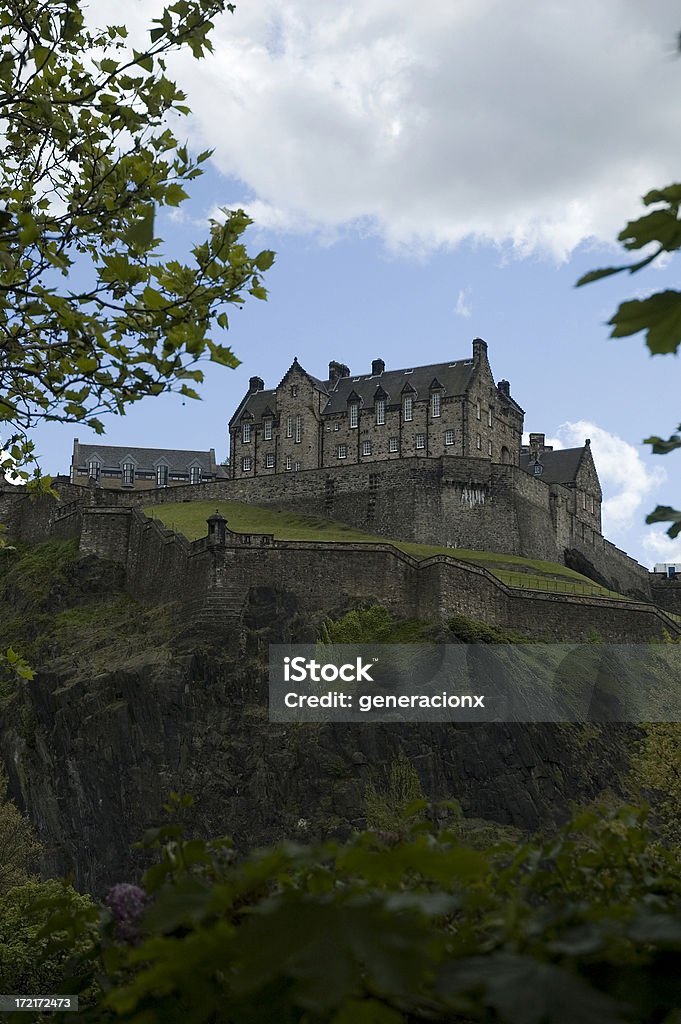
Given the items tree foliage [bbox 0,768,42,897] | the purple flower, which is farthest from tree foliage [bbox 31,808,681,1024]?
tree foliage [bbox 0,768,42,897]

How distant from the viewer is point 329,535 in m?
58.8

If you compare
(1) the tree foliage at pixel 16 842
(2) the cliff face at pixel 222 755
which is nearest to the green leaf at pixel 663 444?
(1) the tree foliage at pixel 16 842

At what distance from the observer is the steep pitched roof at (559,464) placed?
265ft

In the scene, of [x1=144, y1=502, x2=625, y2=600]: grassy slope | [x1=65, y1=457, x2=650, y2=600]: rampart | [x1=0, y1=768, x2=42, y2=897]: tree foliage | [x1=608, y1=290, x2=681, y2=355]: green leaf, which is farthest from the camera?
[x1=65, y1=457, x2=650, y2=600]: rampart

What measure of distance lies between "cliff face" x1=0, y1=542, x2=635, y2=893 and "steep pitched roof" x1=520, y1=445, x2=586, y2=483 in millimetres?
39109

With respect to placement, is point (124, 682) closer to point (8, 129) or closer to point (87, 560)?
point (87, 560)

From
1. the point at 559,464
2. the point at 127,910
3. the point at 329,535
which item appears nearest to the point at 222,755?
the point at 329,535

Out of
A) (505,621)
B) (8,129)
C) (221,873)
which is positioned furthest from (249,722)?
(221,873)

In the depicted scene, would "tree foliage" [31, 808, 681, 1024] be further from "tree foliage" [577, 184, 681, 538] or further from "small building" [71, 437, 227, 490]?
"small building" [71, 437, 227, 490]

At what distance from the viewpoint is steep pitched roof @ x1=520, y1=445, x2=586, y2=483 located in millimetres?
80875

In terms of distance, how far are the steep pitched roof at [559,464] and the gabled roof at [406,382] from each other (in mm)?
10667

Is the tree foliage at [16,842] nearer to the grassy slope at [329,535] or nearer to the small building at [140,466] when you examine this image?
the grassy slope at [329,535]

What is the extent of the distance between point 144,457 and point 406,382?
40.4m

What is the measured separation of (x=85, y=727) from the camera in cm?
4406
